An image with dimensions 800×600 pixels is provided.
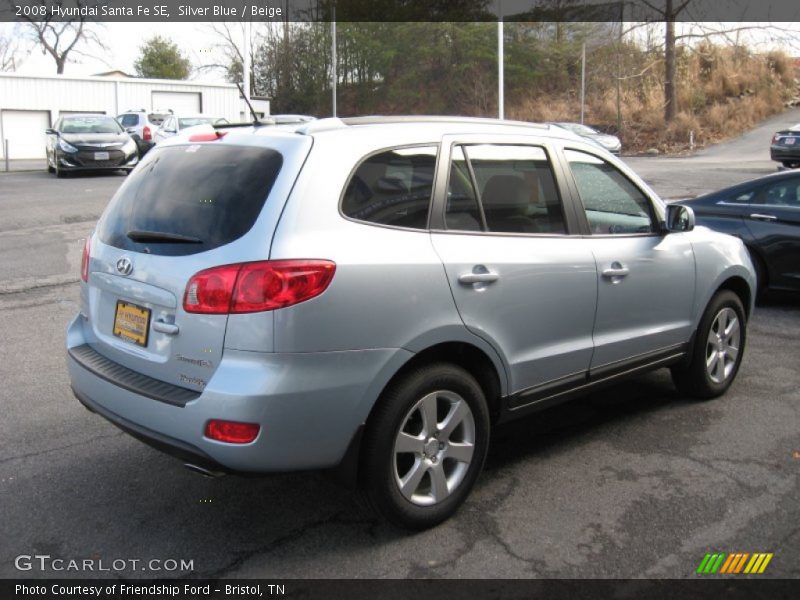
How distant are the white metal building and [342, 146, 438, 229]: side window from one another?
37.3 m

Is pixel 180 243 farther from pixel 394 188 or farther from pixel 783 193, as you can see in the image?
pixel 783 193

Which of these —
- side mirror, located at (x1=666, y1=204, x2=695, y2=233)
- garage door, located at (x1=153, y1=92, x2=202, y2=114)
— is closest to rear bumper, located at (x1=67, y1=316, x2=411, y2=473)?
side mirror, located at (x1=666, y1=204, x2=695, y2=233)

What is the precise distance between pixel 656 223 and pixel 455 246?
180 centimetres

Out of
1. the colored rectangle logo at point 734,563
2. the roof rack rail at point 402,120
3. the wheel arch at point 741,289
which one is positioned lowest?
the colored rectangle logo at point 734,563

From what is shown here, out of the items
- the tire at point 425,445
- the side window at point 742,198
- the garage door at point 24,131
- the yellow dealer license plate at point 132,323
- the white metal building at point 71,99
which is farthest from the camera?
the white metal building at point 71,99

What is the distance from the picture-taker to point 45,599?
10.5 ft

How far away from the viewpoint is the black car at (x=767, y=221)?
8.05m

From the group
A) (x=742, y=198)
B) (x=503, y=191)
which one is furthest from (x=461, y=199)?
(x=742, y=198)

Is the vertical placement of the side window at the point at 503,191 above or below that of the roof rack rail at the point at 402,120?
below

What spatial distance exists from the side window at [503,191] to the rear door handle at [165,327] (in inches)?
50.7

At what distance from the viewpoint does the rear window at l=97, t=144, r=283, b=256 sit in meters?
3.43

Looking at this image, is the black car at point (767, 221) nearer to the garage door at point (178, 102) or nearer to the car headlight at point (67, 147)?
the car headlight at point (67, 147)

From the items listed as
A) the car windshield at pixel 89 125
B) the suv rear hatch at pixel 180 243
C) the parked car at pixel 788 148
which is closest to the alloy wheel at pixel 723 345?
the suv rear hatch at pixel 180 243

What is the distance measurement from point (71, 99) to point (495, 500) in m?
40.8
